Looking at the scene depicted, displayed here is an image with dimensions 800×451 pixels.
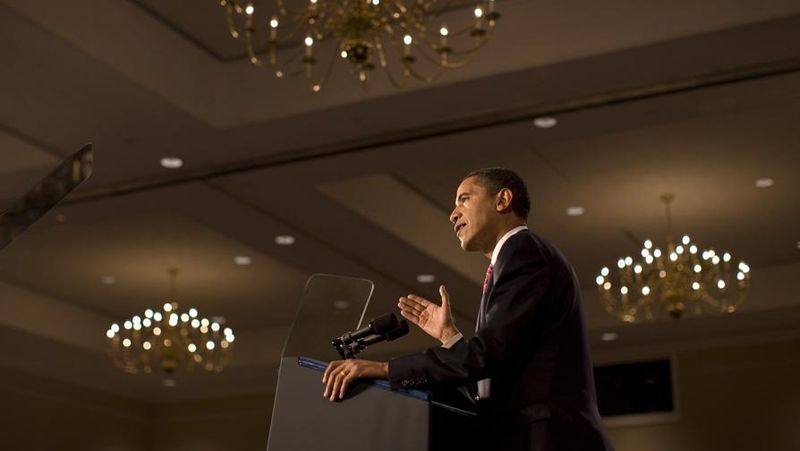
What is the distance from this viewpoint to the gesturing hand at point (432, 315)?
2920mm

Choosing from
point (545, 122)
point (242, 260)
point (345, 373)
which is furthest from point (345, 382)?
point (242, 260)

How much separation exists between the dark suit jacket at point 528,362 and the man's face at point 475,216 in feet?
0.40

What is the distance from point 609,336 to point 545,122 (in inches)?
256

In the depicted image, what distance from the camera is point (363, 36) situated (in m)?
6.82

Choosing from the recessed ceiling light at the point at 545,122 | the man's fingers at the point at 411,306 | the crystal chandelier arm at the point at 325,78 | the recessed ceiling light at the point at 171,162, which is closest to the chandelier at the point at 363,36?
the crystal chandelier arm at the point at 325,78

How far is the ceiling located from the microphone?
446 centimetres

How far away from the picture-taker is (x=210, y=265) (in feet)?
43.6

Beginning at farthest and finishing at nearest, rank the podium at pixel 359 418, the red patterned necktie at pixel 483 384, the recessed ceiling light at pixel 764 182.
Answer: the recessed ceiling light at pixel 764 182, the red patterned necktie at pixel 483 384, the podium at pixel 359 418

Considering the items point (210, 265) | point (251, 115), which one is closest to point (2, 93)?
point (251, 115)

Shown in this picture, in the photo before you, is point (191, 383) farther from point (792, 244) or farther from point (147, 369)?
point (792, 244)

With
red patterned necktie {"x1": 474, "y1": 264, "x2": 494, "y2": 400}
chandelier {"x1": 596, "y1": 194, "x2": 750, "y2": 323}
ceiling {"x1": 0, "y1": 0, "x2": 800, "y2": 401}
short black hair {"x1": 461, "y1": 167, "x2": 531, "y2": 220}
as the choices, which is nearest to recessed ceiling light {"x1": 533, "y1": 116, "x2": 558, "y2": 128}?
ceiling {"x1": 0, "y1": 0, "x2": 800, "y2": 401}

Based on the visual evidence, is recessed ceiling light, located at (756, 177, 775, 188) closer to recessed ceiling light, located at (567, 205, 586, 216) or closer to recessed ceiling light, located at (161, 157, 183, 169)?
recessed ceiling light, located at (567, 205, 586, 216)

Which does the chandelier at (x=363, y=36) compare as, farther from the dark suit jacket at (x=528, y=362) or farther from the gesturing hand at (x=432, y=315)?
the dark suit jacket at (x=528, y=362)

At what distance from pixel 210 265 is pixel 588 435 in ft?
35.7
